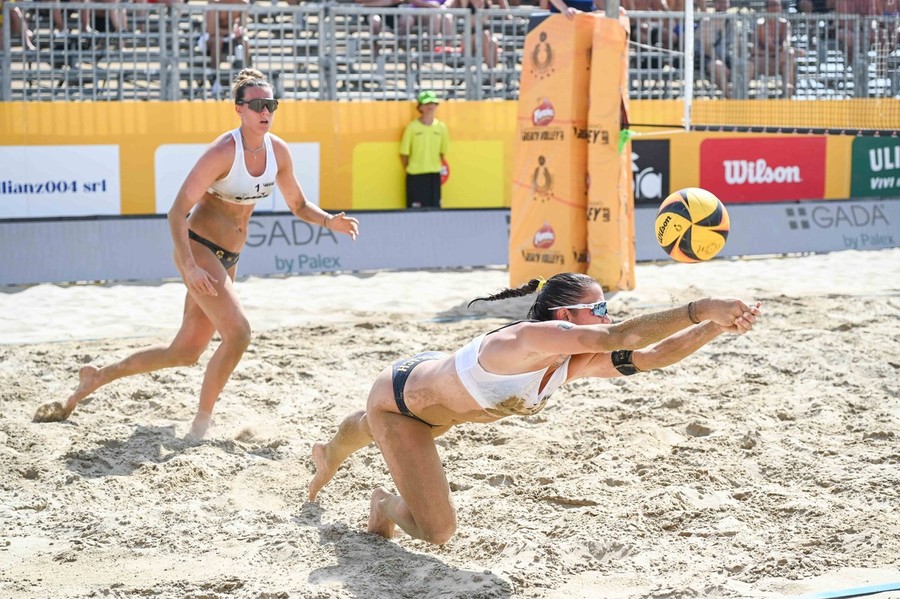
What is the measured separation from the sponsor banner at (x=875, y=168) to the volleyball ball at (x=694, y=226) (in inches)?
404

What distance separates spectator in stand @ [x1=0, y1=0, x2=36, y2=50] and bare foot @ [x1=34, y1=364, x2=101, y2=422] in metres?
6.54

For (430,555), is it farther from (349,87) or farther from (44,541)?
(349,87)

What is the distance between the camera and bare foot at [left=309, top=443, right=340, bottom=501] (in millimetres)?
4383

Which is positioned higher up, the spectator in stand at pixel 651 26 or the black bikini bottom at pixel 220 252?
the spectator in stand at pixel 651 26

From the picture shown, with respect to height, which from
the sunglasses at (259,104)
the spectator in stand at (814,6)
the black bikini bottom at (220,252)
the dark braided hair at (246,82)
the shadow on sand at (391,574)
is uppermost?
the spectator in stand at (814,6)

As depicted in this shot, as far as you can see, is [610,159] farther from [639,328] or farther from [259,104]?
[639,328]

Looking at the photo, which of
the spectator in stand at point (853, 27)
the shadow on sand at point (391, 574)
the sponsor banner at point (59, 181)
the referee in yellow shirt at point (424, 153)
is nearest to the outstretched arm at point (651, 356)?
the shadow on sand at point (391, 574)

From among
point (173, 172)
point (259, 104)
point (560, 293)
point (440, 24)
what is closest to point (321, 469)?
point (560, 293)

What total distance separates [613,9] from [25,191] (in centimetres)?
603

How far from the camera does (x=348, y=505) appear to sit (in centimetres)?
450

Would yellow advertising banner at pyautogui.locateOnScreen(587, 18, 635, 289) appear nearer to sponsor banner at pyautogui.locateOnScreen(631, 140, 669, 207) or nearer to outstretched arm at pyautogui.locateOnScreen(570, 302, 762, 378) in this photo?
sponsor banner at pyautogui.locateOnScreen(631, 140, 669, 207)

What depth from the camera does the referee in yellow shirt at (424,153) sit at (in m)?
11.6

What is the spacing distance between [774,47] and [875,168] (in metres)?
2.07

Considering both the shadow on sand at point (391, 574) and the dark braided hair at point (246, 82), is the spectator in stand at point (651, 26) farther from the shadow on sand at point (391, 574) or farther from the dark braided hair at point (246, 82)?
the shadow on sand at point (391, 574)
